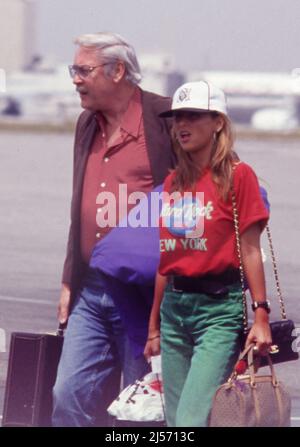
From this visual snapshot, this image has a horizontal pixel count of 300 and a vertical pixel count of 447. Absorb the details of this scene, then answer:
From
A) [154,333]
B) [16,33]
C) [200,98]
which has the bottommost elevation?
[154,333]

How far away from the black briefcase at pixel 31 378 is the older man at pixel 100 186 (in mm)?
179

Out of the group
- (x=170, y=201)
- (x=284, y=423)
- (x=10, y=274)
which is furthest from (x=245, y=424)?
(x=10, y=274)

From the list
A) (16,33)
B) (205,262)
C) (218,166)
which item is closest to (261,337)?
(205,262)

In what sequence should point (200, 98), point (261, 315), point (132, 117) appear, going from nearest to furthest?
point (261, 315)
point (200, 98)
point (132, 117)

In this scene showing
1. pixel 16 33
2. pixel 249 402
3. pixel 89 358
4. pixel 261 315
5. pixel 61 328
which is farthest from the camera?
pixel 16 33

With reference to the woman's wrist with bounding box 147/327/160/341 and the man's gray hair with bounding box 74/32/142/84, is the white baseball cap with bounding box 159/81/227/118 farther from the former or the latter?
the woman's wrist with bounding box 147/327/160/341

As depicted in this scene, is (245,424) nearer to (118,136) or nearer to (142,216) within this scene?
(142,216)

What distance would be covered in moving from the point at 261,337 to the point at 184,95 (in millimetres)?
951

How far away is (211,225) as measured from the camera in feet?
15.0

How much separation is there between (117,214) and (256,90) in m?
123

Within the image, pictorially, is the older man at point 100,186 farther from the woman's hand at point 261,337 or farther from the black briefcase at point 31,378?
the woman's hand at point 261,337

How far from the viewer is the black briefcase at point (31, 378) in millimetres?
5473

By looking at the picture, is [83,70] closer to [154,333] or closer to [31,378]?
[154,333]

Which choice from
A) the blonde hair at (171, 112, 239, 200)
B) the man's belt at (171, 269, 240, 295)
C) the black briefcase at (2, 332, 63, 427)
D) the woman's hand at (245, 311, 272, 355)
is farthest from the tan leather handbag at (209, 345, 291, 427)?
the black briefcase at (2, 332, 63, 427)
